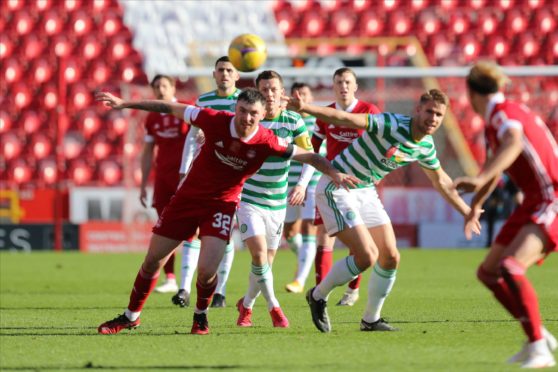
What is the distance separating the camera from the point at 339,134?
436 inches

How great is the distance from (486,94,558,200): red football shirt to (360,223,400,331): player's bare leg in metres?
2.02

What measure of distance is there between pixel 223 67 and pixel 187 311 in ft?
7.74

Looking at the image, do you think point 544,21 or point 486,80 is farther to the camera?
point 544,21

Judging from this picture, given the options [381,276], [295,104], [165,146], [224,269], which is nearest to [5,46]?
[165,146]

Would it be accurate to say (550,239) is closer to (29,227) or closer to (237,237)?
(237,237)

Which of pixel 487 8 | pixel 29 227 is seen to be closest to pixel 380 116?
pixel 29 227

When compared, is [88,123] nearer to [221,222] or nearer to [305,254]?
[305,254]

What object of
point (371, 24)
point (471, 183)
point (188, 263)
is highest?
point (471, 183)

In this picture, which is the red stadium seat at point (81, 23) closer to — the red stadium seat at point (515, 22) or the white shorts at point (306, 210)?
the red stadium seat at point (515, 22)

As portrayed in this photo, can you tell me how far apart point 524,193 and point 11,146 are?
1764 cm

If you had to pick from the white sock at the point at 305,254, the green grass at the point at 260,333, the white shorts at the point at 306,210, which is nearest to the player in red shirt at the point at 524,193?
the green grass at the point at 260,333

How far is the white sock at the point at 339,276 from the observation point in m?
8.71

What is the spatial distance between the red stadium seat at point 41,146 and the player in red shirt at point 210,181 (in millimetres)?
14960

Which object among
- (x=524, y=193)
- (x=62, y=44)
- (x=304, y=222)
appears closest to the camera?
(x=524, y=193)
